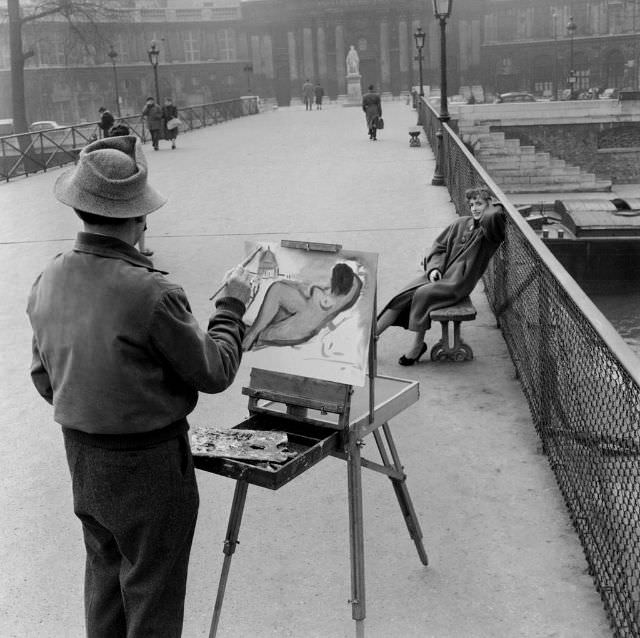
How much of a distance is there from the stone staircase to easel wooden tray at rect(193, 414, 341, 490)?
31.2 m

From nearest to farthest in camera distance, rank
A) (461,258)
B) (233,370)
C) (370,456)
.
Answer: (233,370), (370,456), (461,258)

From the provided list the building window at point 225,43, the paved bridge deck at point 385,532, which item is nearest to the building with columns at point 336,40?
the building window at point 225,43

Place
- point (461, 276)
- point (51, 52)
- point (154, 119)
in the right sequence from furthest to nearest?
1. point (51, 52)
2. point (154, 119)
3. point (461, 276)

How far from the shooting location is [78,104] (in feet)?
230

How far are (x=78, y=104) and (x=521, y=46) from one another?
34099mm

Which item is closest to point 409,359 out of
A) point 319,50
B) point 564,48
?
point 564,48

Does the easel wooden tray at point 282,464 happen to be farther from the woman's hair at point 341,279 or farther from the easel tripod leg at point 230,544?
the woman's hair at point 341,279

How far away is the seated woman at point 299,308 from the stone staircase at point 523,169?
30995 millimetres

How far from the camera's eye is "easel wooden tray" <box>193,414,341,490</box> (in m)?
3.25

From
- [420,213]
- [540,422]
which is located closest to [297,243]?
[540,422]

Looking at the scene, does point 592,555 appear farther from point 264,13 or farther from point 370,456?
point 264,13

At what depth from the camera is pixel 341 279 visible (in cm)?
392

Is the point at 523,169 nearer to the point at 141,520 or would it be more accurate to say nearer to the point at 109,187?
the point at 109,187

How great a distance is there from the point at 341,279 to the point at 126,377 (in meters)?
1.31
